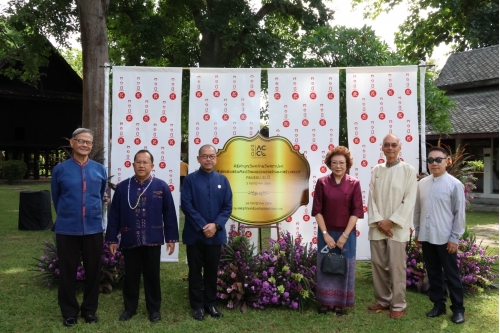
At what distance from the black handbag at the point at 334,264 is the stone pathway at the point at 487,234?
5425 millimetres

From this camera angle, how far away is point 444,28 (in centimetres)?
2089

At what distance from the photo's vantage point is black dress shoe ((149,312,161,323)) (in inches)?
174

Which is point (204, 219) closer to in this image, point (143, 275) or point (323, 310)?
point (143, 275)

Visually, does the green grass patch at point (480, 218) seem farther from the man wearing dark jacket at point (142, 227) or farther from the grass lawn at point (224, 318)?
the man wearing dark jacket at point (142, 227)

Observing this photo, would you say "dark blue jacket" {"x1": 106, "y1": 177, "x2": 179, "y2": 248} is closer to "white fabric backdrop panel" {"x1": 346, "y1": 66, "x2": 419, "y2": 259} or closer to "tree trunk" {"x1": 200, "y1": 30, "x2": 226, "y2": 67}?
"white fabric backdrop panel" {"x1": 346, "y1": 66, "x2": 419, "y2": 259}

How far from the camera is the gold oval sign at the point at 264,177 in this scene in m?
5.77

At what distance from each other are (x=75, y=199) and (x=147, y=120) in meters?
2.00

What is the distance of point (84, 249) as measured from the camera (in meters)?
4.32

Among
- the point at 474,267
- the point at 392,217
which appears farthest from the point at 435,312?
the point at 474,267

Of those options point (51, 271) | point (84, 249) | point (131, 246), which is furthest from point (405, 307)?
point (51, 271)

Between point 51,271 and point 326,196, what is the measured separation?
135 inches

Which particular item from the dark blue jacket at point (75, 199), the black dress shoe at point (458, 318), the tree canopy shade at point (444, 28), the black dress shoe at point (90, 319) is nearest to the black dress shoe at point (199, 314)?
the black dress shoe at point (90, 319)

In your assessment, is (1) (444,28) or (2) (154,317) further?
(1) (444,28)

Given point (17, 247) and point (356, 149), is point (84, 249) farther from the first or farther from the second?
point (17, 247)
